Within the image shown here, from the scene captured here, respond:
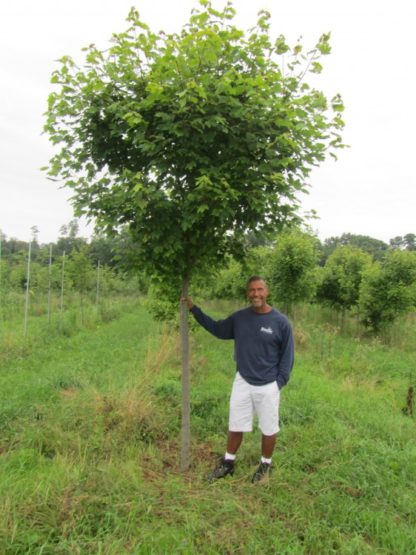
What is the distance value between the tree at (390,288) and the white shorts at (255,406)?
1134 cm

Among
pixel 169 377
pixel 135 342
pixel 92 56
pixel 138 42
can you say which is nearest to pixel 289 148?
pixel 138 42

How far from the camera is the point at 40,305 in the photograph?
15.4m

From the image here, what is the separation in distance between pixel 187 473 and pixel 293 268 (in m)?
9.02

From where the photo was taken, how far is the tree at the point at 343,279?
16.0 meters

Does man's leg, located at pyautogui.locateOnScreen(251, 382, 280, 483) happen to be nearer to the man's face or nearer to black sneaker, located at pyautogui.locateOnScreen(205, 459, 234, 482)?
black sneaker, located at pyautogui.locateOnScreen(205, 459, 234, 482)

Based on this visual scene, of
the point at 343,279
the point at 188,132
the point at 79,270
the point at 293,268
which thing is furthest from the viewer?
the point at 343,279

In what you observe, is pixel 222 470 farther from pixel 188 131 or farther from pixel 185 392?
pixel 188 131

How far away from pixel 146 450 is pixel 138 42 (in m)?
3.90

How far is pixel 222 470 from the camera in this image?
12.4 feet

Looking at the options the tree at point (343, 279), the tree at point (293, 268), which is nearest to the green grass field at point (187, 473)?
the tree at point (293, 268)

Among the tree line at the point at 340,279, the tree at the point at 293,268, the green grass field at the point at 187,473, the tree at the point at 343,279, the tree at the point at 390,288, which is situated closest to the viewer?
the green grass field at the point at 187,473

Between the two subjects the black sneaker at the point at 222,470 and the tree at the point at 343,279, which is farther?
the tree at the point at 343,279

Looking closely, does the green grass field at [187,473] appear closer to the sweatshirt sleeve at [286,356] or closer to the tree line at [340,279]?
the sweatshirt sleeve at [286,356]

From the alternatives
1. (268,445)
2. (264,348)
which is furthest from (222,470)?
(264,348)
